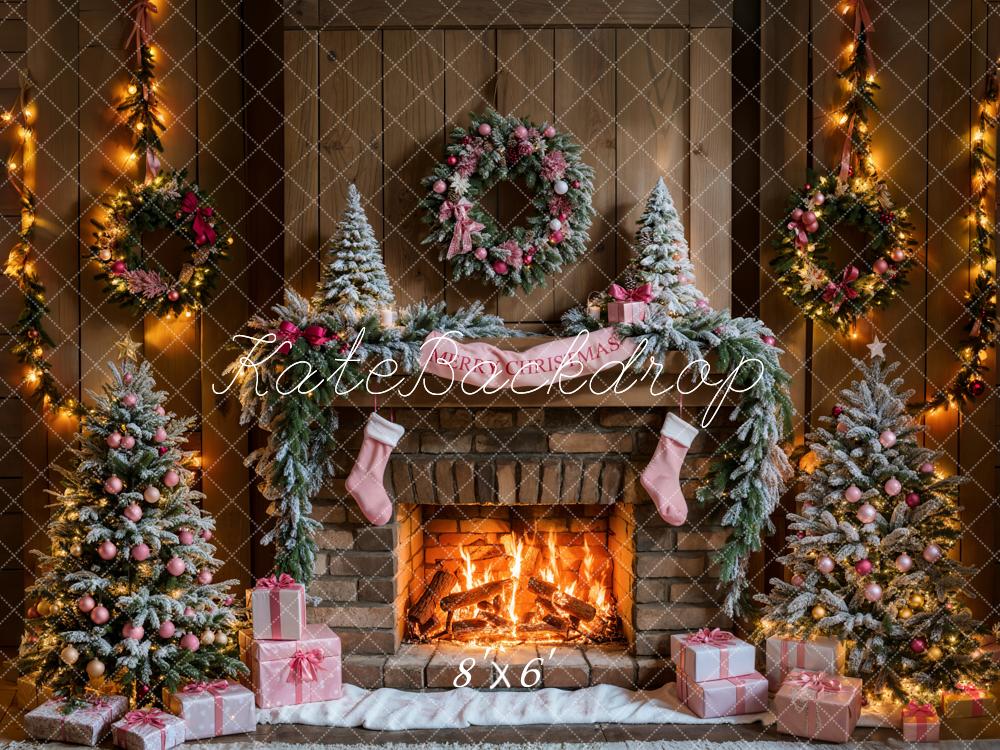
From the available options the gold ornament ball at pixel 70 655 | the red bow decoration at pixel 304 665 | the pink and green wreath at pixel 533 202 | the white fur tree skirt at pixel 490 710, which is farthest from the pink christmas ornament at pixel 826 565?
the gold ornament ball at pixel 70 655

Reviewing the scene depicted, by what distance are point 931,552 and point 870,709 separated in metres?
0.63

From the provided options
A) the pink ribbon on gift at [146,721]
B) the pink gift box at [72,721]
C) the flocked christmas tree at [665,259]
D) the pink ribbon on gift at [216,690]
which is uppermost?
the flocked christmas tree at [665,259]

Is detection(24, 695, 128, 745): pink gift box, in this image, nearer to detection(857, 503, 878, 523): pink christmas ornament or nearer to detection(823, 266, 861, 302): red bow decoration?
detection(857, 503, 878, 523): pink christmas ornament

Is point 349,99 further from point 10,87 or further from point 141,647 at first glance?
point 141,647

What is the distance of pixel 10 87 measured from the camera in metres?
4.53

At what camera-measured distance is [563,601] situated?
430 centimetres

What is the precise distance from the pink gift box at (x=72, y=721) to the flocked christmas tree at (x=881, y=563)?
2.48m

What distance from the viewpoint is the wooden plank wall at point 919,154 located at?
435 cm

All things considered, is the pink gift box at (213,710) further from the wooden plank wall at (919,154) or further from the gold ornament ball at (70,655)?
the wooden plank wall at (919,154)

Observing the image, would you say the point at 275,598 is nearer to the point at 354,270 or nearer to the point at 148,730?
the point at 148,730

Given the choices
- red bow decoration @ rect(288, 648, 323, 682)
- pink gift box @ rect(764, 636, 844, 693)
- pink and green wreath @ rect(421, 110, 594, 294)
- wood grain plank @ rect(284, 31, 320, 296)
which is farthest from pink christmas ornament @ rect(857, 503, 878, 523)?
wood grain plank @ rect(284, 31, 320, 296)

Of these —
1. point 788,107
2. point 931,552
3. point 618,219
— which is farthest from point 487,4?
point 931,552

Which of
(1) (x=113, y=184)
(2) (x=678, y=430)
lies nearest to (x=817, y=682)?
(2) (x=678, y=430)

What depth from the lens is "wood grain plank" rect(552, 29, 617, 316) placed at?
413 centimetres
